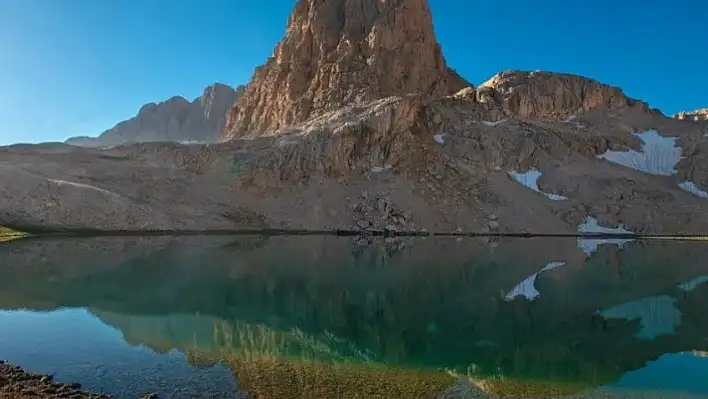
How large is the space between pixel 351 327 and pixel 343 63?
9918 centimetres

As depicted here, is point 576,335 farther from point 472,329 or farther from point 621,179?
point 621,179

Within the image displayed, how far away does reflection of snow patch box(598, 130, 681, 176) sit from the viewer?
106938 millimetres

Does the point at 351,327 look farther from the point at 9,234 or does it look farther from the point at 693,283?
the point at 9,234

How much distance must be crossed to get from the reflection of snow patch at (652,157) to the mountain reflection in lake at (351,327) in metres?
71.3

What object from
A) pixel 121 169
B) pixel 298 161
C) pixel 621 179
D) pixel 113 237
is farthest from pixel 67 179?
pixel 621 179

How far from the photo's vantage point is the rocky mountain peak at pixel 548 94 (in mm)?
115562

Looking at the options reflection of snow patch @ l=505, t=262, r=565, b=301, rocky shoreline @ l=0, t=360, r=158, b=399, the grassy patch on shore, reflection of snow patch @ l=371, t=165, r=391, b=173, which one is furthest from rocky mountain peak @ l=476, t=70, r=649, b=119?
rocky shoreline @ l=0, t=360, r=158, b=399

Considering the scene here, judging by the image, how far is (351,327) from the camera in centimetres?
2091

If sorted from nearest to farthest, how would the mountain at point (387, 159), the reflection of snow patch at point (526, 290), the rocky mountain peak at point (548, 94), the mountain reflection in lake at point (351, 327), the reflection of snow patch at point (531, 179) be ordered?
1. the mountain reflection in lake at point (351, 327)
2. the reflection of snow patch at point (526, 290)
3. the mountain at point (387, 159)
4. the reflection of snow patch at point (531, 179)
5. the rocky mountain peak at point (548, 94)

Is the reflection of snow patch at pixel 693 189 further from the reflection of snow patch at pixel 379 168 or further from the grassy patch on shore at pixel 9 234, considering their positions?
→ the grassy patch on shore at pixel 9 234

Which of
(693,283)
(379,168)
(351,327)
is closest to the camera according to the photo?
(351,327)

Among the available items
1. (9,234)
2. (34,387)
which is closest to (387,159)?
(9,234)

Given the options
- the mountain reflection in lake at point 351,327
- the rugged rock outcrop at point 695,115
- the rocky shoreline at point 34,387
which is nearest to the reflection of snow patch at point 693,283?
the mountain reflection in lake at point 351,327

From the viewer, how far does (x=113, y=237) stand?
61.1m
